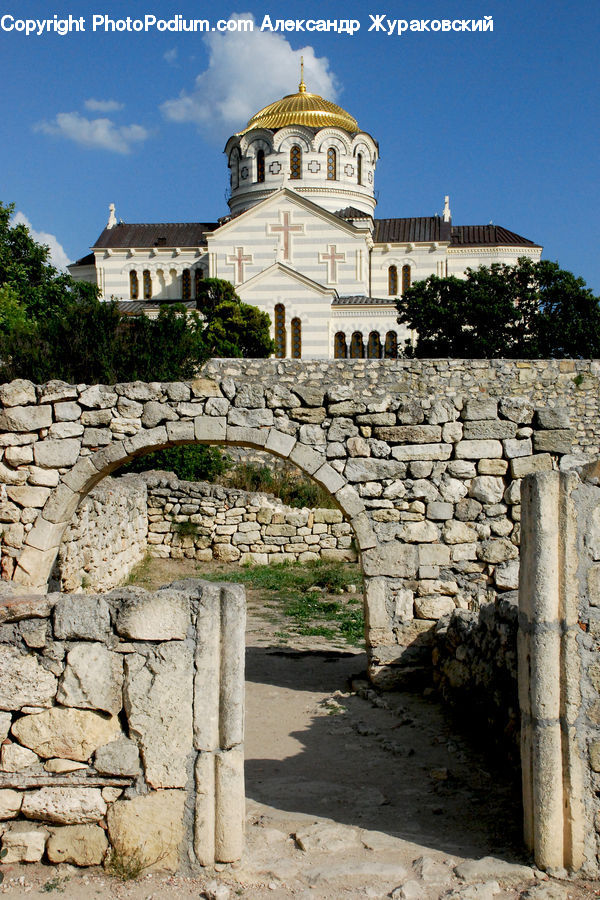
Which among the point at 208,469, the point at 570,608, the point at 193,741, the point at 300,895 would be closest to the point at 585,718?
the point at 570,608

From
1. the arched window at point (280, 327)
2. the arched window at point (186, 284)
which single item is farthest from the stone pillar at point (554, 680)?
the arched window at point (186, 284)

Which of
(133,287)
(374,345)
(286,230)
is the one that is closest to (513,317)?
(374,345)

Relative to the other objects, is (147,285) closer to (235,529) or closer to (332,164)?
(332,164)

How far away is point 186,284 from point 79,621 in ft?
133

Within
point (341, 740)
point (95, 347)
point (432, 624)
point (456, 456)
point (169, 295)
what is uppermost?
point (169, 295)

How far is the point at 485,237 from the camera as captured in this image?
4272cm

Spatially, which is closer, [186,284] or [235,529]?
[235,529]

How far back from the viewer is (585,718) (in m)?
3.55

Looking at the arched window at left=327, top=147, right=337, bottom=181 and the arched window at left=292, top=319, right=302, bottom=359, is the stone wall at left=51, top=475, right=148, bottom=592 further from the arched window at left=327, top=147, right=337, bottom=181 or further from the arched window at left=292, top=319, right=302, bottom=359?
the arched window at left=327, top=147, right=337, bottom=181

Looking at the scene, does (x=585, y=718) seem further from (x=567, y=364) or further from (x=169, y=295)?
(x=169, y=295)

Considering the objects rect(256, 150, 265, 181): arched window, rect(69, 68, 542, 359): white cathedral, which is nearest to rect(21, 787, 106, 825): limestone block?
rect(69, 68, 542, 359): white cathedral

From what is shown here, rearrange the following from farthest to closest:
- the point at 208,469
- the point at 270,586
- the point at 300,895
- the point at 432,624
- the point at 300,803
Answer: the point at 208,469 → the point at 270,586 → the point at 432,624 → the point at 300,803 → the point at 300,895

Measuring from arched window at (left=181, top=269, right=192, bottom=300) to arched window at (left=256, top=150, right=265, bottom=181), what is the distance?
6.25 m

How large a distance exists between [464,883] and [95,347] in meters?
11.9
